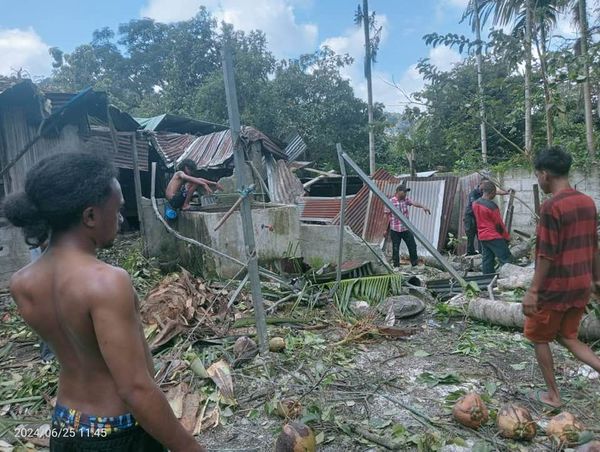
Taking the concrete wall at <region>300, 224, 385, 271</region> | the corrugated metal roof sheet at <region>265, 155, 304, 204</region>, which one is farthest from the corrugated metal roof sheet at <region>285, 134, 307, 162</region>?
the concrete wall at <region>300, 224, 385, 271</region>

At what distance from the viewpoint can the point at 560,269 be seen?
291 centimetres

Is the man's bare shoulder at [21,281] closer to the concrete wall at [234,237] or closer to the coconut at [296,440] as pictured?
the coconut at [296,440]

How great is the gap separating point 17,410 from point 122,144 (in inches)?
341

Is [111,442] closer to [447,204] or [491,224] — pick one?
[491,224]

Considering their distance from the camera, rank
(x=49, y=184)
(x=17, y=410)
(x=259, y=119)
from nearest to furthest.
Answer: (x=49, y=184) → (x=17, y=410) → (x=259, y=119)

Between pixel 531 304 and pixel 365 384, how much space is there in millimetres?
1314

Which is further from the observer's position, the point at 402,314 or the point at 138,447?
the point at 402,314

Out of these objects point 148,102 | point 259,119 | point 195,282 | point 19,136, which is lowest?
point 195,282

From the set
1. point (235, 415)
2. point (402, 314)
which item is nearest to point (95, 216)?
point (235, 415)

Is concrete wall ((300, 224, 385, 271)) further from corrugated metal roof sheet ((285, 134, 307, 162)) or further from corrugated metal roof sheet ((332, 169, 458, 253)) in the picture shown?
corrugated metal roof sheet ((285, 134, 307, 162))

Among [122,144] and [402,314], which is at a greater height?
[122,144]

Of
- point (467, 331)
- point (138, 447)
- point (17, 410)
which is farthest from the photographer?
point (467, 331)

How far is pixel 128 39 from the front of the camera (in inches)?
1057

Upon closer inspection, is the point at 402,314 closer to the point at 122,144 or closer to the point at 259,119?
the point at 122,144
